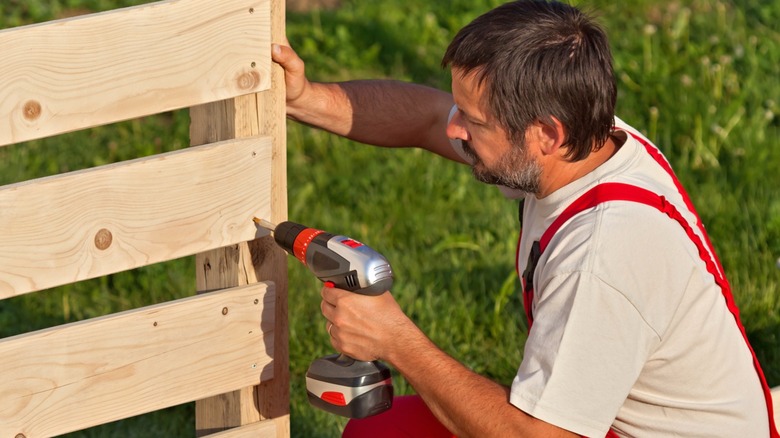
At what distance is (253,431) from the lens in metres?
3.21

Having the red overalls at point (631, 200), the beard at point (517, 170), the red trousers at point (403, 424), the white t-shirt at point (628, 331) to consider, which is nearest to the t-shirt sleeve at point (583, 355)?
the white t-shirt at point (628, 331)

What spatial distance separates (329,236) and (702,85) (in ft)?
13.0

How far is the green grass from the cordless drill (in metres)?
1.19

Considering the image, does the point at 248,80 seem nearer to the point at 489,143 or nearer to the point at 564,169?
the point at 489,143

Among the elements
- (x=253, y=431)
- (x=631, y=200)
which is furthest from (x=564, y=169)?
(x=253, y=431)

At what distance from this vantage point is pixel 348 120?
11.7 ft

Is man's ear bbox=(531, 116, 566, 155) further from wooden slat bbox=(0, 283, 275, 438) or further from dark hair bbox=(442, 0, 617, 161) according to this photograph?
wooden slat bbox=(0, 283, 275, 438)

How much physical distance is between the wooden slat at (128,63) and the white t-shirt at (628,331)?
853mm

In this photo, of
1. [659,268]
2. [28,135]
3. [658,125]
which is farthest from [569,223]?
[658,125]

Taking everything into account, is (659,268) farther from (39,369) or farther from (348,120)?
(39,369)

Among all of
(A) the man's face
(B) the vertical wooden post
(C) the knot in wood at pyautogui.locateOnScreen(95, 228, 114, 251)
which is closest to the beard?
(A) the man's face

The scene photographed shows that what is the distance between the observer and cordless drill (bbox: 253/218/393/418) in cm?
287

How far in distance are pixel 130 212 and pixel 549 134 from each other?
101cm

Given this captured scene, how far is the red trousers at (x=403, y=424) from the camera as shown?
339 cm
